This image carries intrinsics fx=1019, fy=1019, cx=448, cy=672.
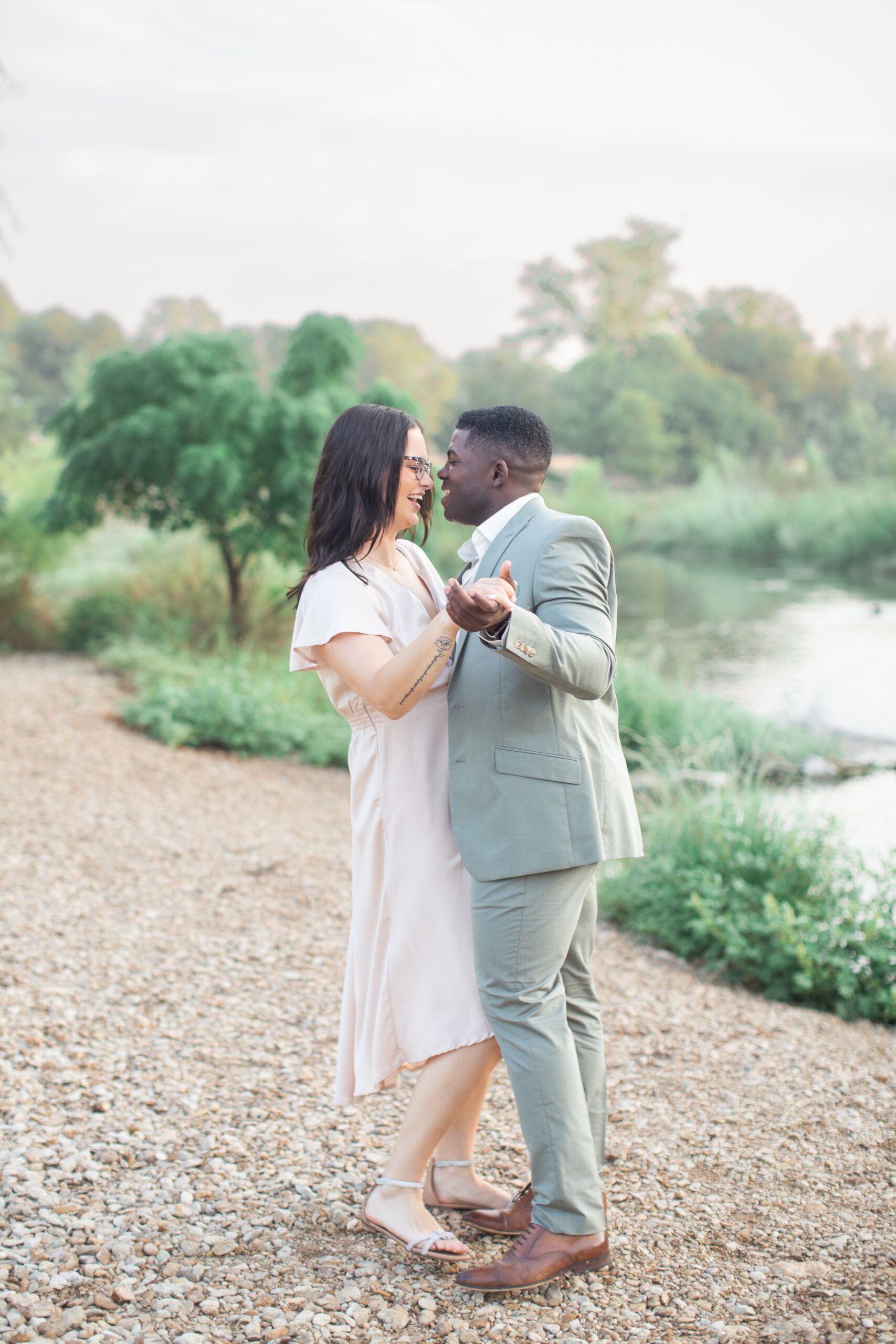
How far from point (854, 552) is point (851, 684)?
11.0 m

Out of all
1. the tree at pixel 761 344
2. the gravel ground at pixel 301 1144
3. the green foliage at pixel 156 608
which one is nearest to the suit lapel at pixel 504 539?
the gravel ground at pixel 301 1144

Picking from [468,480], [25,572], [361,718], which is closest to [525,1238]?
[361,718]

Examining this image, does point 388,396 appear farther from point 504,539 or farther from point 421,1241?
point 421,1241

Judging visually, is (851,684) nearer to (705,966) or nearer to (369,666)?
(705,966)

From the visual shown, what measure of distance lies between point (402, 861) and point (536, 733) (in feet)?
1.29

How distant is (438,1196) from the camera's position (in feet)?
7.13

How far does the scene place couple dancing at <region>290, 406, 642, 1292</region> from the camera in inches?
71.1

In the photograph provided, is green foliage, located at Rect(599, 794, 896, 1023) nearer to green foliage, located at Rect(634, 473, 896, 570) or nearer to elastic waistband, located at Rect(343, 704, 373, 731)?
elastic waistband, located at Rect(343, 704, 373, 731)

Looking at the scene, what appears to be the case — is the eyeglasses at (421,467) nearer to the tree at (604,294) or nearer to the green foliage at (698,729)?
the green foliage at (698,729)

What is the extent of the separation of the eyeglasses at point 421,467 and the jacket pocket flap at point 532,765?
0.59 m

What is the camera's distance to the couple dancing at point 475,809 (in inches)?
71.1

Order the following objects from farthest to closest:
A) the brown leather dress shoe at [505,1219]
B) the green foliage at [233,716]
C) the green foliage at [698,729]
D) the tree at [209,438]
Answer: the tree at [209,438], the green foliage at [698,729], the green foliage at [233,716], the brown leather dress shoe at [505,1219]

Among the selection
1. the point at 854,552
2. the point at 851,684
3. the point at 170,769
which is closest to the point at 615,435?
the point at 854,552

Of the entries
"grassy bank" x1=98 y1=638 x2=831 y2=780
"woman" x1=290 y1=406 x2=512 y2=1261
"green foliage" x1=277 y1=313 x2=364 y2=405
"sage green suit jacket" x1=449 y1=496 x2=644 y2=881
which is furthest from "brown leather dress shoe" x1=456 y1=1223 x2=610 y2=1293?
"green foliage" x1=277 y1=313 x2=364 y2=405
